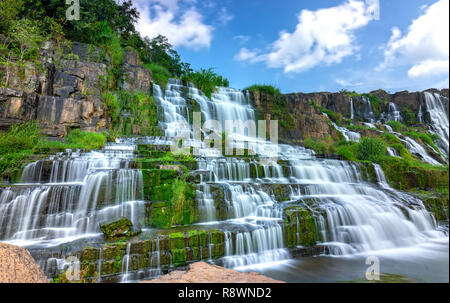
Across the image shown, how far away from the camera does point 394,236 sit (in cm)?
502

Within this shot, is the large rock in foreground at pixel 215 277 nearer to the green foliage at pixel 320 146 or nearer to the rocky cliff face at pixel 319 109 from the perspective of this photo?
the green foliage at pixel 320 146

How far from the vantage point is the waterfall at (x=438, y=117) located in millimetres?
20125

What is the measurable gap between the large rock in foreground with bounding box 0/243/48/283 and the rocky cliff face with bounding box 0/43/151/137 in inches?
330

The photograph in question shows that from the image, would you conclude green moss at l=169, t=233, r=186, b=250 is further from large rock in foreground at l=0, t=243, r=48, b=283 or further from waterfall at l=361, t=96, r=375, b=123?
waterfall at l=361, t=96, r=375, b=123

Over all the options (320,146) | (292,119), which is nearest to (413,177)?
(320,146)

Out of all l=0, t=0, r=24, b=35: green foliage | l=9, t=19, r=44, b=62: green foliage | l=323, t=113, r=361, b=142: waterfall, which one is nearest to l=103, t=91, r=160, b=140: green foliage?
l=9, t=19, r=44, b=62: green foliage

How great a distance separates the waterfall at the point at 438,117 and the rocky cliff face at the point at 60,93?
90.1 ft

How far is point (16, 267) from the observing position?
160 cm

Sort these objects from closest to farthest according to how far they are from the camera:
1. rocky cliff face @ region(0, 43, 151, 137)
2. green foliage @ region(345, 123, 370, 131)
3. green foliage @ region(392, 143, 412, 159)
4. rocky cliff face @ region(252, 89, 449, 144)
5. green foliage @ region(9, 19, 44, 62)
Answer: rocky cliff face @ region(0, 43, 151, 137), green foliage @ region(9, 19, 44, 62), green foliage @ region(392, 143, 412, 159), rocky cliff face @ region(252, 89, 449, 144), green foliage @ region(345, 123, 370, 131)

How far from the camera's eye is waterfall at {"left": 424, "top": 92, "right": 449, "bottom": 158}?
20.1 metres

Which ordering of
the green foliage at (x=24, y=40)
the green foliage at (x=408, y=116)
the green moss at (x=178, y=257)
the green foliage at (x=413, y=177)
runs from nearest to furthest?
the green moss at (x=178, y=257), the green foliage at (x=413, y=177), the green foliage at (x=24, y=40), the green foliage at (x=408, y=116)

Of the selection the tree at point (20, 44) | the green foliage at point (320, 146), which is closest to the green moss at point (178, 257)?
the tree at point (20, 44)

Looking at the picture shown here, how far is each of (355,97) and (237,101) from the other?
55.3ft

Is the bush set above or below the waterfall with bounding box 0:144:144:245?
above
